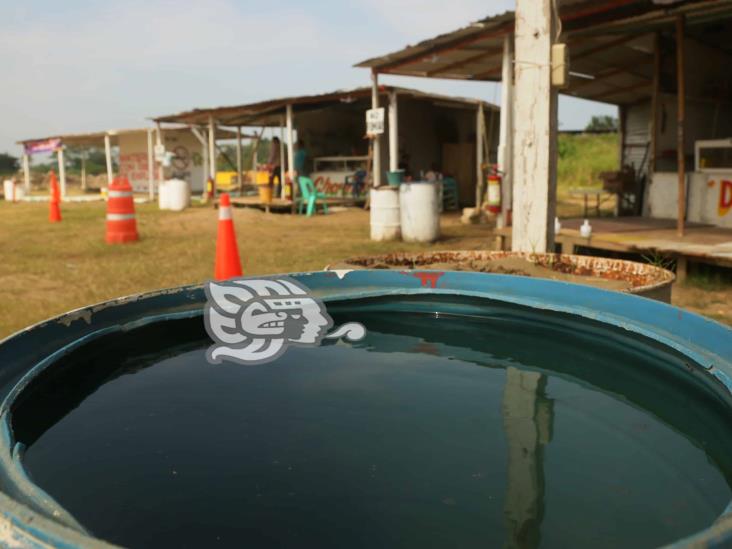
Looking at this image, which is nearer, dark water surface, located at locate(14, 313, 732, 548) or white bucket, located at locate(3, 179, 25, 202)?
dark water surface, located at locate(14, 313, 732, 548)

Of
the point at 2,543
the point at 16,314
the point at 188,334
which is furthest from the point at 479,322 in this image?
the point at 16,314

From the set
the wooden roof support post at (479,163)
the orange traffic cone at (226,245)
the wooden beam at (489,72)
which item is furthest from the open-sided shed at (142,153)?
the orange traffic cone at (226,245)

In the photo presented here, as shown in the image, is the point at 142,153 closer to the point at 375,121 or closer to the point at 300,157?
the point at 300,157

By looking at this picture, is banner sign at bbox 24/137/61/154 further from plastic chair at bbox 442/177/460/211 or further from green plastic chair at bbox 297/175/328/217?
plastic chair at bbox 442/177/460/211

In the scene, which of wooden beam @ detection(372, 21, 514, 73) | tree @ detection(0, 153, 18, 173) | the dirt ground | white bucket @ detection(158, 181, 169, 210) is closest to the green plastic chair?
the dirt ground

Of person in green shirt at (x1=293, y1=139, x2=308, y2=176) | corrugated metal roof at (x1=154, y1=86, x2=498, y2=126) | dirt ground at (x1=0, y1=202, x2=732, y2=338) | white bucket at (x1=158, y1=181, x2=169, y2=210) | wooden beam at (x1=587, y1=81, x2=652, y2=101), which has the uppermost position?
corrugated metal roof at (x1=154, y1=86, x2=498, y2=126)

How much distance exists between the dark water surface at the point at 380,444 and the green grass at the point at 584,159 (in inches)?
999

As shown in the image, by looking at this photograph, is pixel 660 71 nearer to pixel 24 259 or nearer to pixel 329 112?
pixel 24 259

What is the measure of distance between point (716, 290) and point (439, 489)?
5524mm

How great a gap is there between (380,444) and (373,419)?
20 centimetres

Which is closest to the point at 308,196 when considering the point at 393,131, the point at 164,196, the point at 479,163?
the point at 393,131

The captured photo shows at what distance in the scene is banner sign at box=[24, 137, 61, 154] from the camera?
A: 92.1ft

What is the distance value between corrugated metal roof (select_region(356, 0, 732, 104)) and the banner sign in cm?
2117

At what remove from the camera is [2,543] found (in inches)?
42.4
